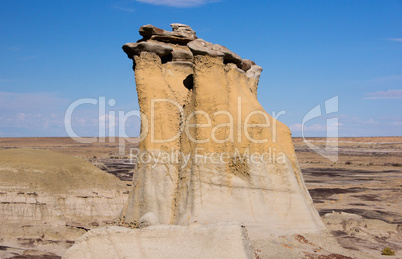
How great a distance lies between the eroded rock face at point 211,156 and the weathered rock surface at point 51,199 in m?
4.73

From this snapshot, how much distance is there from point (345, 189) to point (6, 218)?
19108 mm

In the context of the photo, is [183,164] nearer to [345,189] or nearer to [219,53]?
[219,53]

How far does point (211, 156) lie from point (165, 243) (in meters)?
2.57

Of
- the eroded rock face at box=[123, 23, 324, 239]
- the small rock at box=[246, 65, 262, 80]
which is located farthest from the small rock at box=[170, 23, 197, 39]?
the small rock at box=[246, 65, 262, 80]

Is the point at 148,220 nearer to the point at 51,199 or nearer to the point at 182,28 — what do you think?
the point at 182,28

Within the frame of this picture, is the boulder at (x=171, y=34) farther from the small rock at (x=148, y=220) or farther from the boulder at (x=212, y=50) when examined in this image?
the small rock at (x=148, y=220)

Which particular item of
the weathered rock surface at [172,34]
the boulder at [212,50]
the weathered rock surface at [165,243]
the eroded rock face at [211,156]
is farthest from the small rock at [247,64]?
the weathered rock surface at [165,243]

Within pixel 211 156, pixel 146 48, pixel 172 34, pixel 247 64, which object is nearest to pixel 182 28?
pixel 172 34

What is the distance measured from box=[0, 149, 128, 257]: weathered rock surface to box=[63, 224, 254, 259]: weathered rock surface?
5.76m

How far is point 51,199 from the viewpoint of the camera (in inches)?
634

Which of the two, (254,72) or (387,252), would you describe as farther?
(254,72)

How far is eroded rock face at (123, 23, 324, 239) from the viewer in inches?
357

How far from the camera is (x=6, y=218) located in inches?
592

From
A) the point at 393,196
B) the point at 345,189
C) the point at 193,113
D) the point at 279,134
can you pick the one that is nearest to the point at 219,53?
the point at 193,113
